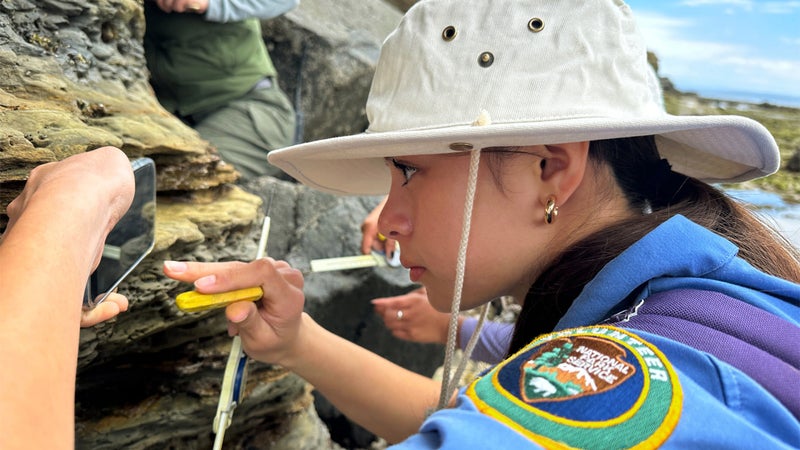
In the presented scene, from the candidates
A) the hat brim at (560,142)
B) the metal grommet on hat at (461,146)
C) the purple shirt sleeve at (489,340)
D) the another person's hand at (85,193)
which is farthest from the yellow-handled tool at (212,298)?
the purple shirt sleeve at (489,340)

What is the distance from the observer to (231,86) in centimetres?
365

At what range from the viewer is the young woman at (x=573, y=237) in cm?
102

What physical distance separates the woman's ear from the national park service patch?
54cm

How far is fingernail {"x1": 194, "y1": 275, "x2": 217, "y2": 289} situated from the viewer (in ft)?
5.59

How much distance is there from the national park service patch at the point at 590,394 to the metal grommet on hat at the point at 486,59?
0.70 meters


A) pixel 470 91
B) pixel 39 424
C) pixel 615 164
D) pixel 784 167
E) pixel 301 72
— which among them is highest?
pixel 470 91

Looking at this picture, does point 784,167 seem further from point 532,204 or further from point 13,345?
point 13,345

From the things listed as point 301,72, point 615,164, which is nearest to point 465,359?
point 615,164

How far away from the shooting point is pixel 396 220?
1711 mm

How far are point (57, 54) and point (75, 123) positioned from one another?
14.5 inches

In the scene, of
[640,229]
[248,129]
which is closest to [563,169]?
[640,229]

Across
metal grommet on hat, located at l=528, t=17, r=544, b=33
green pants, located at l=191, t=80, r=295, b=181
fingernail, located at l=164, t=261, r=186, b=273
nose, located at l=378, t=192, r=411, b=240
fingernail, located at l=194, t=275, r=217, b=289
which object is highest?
metal grommet on hat, located at l=528, t=17, r=544, b=33

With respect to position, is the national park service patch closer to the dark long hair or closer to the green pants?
the dark long hair

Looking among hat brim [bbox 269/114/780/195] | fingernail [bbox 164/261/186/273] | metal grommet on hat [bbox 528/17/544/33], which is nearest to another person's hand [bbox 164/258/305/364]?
fingernail [bbox 164/261/186/273]
